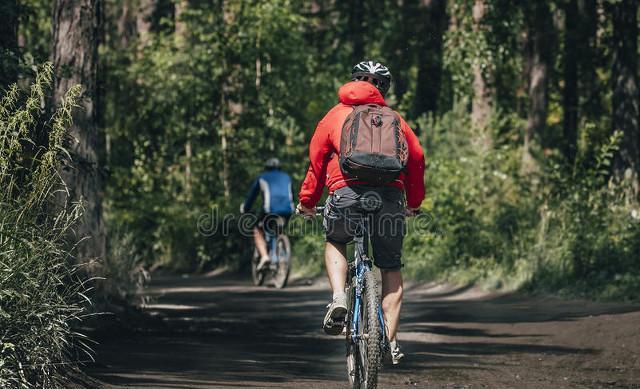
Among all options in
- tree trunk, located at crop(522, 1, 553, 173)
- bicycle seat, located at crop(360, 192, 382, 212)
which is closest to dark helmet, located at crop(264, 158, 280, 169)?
tree trunk, located at crop(522, 1, 553, 173)

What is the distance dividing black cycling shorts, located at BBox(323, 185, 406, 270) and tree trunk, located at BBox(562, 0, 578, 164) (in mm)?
20146

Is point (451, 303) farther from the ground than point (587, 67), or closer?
closer

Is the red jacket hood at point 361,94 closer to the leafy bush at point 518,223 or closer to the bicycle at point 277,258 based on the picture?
the leafy bush at point 518,223

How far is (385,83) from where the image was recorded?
28.7ft

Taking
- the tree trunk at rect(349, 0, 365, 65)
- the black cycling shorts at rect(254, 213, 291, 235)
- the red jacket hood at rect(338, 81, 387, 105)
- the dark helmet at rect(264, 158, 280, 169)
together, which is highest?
the tree trunk at rect(349, 0, 365, 65)

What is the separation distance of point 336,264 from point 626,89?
15134mm

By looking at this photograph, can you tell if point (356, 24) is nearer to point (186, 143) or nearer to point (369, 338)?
point (186, 143)

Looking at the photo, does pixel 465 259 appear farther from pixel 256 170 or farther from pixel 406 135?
pixel 406 135

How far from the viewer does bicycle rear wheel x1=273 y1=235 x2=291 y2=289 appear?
68.9ft

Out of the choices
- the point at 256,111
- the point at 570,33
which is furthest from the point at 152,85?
the point at 570,33

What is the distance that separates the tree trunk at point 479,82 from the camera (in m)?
28.8

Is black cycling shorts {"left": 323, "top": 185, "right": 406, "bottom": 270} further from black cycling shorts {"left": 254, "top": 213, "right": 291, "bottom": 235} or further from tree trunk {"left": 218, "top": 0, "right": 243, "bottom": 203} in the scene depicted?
tree trunk {"left": 218, "top": 0, "right": 243, "bottom": 203}

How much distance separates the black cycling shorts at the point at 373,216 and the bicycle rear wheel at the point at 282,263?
40.7 feet

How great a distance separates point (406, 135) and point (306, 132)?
19.1 metres
